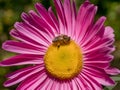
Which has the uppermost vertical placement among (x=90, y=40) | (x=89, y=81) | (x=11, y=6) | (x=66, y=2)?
(x=11, y=6)

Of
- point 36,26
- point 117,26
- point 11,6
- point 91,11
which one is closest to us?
point 91,11

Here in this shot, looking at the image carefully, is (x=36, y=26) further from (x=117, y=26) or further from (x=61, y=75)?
(x=117, y=26)

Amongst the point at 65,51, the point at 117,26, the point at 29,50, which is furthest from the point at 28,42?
the point at 117,26

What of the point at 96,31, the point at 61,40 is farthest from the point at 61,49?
the point at 96,31

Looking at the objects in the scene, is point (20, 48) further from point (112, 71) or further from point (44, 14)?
point (112, 71)

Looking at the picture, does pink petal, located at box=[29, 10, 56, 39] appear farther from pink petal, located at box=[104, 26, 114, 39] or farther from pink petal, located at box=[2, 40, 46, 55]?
pink petal, located at box=[104, 26, 114, 39]

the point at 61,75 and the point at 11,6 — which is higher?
the point at 11,6
